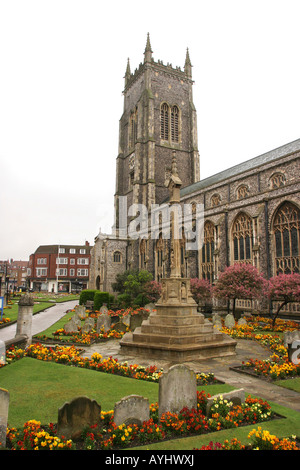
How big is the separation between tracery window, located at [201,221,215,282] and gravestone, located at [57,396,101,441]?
79.9 ft

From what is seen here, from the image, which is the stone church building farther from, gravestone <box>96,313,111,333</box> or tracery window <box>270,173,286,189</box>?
gravestone <box>96,313,111,333</box>

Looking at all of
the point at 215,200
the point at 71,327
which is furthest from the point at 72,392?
the point at 215,200

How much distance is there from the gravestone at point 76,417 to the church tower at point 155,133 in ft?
122

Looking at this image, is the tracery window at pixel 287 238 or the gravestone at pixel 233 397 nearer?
the gravestone at pixel 233 397

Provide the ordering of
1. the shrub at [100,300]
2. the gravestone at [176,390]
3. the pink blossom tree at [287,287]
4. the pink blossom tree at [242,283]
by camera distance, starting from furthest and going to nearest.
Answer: the shrub at [100,300], the pink blossom tree at [242,283], the pink blossom tree at [287,287], the gravestone at [176,390]

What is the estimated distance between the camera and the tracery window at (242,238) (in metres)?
24.3

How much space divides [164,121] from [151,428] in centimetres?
4631

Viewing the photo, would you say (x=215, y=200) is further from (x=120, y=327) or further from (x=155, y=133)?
(x=120, y=327)

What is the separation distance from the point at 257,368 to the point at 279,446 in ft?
14.4

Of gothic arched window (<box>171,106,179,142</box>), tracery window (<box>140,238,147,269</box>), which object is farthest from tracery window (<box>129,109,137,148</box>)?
tracery window (<box>140,238,147,269</box>)

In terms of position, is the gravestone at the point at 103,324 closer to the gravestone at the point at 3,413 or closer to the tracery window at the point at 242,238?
the gravestone at the point at 3,413

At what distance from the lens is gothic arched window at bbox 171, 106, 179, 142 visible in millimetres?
46781

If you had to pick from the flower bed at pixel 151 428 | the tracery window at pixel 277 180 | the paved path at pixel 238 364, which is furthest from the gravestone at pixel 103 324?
the tracery window at pixel 277 180

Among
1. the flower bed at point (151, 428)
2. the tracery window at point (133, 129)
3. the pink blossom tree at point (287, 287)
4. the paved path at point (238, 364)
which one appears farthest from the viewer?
the tracery window at point (133, 129)
